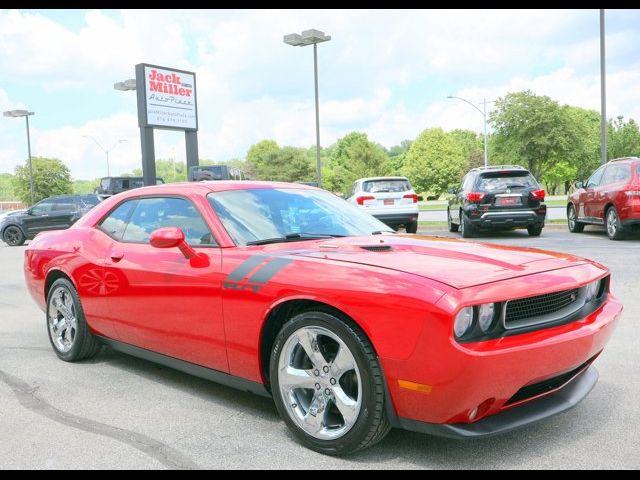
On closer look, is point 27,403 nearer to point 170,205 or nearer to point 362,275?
point 170,205

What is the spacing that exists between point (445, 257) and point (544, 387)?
79 centimetres

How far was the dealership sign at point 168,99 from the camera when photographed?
2353 centimetres

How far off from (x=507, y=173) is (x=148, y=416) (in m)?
11.8

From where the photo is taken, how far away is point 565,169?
73.4 meters

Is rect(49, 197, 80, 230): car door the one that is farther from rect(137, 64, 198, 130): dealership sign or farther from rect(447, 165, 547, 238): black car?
rect(447, 165, 547, 238): black car

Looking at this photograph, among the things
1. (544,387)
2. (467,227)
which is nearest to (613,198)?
(467,227)

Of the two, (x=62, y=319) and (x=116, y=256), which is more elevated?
(x=116, y=256)

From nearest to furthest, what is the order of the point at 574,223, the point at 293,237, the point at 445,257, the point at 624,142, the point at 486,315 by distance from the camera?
1. the point at 486,315
2. the point at 445,257
3. the point at 293,237
4. the point at 574,223
5. the point at 624,142

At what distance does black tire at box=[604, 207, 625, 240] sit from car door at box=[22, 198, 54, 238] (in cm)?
1602

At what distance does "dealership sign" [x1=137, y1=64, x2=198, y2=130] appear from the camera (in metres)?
23.5

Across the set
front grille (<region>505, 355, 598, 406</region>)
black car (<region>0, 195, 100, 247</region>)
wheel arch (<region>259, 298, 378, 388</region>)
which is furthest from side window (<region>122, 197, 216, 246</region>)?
black car (<region>0, 195, 100, 247</region>)

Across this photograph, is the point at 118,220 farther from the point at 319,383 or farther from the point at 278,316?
the point at 319,383

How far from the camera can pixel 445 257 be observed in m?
3.23
